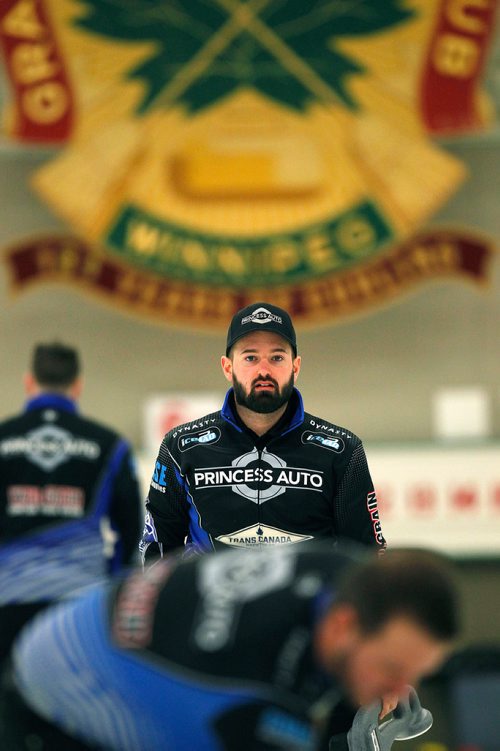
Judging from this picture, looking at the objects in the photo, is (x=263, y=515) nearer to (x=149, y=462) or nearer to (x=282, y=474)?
(x=282, y=474)

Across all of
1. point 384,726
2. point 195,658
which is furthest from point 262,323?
point 195,658

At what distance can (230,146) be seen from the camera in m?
6.86

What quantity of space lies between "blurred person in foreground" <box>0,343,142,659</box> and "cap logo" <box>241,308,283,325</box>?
105 cm

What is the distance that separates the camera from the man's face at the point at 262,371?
11.6 ft

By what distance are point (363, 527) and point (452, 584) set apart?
1.55 meters

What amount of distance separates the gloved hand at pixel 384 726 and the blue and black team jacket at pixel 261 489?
54 centimetres

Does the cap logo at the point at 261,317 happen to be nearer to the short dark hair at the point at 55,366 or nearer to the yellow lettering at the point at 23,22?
the short dark hair at the point at 55,366

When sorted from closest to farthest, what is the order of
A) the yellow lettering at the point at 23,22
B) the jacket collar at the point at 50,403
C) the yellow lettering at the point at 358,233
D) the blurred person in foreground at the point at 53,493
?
1. the blurred person in foreground at the point at 53,493
2. the jacket collar at the point at 50,403
3. the yellow lettering at the point at 23,22
4. the yellow lettering at the point at 358,233

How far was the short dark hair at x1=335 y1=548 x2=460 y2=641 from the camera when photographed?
1943mm

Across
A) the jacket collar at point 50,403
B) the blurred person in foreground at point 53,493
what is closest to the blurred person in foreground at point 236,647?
the blurred person in foreground at point 53,493

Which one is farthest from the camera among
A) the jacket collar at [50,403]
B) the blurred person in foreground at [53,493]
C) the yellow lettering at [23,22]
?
the yellow lettering at [23,22]

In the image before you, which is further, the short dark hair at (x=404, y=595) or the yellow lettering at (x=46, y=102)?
the yellow lettering at (x=46, y=102)

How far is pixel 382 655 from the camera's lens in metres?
1.96

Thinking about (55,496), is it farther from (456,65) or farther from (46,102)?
(456,65)
